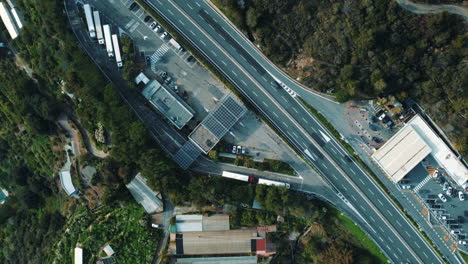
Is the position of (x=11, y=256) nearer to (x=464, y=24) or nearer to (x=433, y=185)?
(x=433, y=185)

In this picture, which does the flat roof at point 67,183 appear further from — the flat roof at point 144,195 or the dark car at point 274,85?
the dark car at point 274,85

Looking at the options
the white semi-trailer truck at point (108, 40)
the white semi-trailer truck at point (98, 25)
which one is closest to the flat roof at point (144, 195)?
the white semi-trailer truck at point (108, 40)

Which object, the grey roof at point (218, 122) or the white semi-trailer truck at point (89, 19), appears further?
the white semi-trailer truck at point (89, 19)

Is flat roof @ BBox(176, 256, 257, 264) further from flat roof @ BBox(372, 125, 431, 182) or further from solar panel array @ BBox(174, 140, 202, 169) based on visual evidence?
flat roof @ BBox(372, 125, 431, 182)

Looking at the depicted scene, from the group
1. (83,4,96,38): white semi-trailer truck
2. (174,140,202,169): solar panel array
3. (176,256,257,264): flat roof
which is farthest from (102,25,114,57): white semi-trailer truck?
(176,256,257,264): flat roof

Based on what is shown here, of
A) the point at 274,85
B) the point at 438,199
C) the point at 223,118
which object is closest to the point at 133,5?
the point at 223,118

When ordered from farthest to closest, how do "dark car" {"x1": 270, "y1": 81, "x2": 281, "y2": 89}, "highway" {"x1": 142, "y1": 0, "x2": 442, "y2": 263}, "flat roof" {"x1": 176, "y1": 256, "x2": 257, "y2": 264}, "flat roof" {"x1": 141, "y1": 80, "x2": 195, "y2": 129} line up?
"flat roof" {"x1": 176, "y1": 256, "x2": 257, "y2": 264} < "dark car" {"x1": 270, "y1": 81, "x2": 281, "y2": 89} < "flat roof" {"x1": 141, "y1": 80, "x2": 195, "y2": 129} < "highway" {"x1": 142, "y1": 0, "x2": 442, "y2": 263}

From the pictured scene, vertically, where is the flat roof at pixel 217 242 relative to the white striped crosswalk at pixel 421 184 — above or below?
below

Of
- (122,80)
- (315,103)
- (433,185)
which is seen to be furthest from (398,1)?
(122,80)
